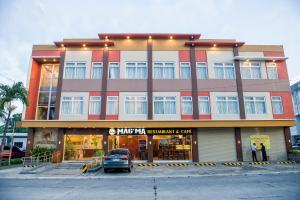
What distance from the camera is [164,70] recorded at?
21.5 meters

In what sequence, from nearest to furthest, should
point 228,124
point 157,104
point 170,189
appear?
point 170,189 < point 228,124 < point 157,104

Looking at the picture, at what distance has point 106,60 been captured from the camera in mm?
21406

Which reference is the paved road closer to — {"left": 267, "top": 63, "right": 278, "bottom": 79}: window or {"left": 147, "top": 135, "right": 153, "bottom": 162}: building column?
{"left": 147, "top": 135, "right": 153, "bottom": 162}: building column

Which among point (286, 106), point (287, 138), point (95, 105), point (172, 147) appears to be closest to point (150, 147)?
point (172, 147)

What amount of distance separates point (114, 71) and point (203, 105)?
10.2 m

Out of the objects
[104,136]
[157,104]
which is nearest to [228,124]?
[157,104]

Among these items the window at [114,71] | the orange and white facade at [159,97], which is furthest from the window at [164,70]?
the window at [114,71]

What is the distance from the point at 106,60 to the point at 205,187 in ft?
53.9

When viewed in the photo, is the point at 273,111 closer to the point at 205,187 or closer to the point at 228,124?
the point at 228,124

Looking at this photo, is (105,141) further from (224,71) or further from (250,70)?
(250,70)

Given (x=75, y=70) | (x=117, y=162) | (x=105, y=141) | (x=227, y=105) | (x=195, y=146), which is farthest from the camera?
(x=75, y=70)

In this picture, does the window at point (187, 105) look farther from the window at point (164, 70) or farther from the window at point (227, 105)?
the window at point (227, 105)

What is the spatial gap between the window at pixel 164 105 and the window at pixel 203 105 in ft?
8.92

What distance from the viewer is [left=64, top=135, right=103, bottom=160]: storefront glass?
19.7 m
